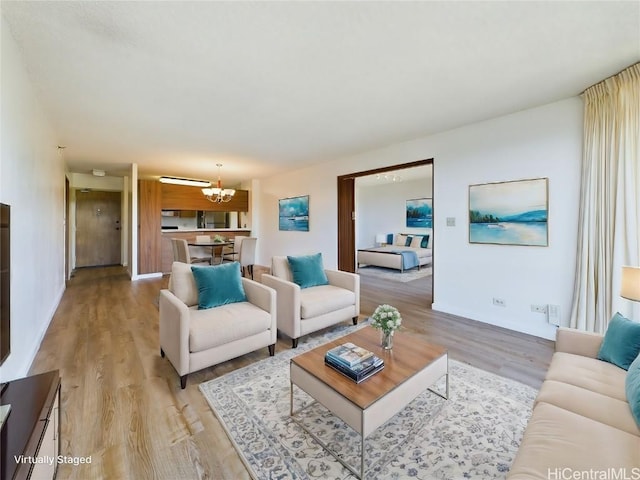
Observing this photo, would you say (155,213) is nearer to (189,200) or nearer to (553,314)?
(189,200)

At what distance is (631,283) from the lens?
1.82 meters

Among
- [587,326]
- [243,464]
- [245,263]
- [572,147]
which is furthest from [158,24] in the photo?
[245,263]

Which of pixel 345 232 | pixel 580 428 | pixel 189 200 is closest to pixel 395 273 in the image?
pixel 345 232

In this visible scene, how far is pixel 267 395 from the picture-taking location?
204 centimetres

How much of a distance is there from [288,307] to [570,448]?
7.07 feet

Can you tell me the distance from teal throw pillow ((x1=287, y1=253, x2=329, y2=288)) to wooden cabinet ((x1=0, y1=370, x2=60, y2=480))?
7.23 ft

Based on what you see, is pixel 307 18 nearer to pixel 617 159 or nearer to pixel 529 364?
pixel 617 159

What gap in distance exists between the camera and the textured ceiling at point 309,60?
5.51 ft

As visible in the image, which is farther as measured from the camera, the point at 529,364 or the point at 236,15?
the point at 529,364

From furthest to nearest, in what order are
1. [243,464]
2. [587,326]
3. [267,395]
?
[587,326] → [267,395] → [243,464]

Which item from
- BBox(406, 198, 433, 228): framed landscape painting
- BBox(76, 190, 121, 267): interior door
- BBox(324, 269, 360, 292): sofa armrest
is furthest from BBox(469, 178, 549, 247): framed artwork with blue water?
BBox(76, 190, 121, 267): interior door

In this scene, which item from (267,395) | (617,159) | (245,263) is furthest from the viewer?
(245,263)

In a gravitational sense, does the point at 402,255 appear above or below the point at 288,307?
above

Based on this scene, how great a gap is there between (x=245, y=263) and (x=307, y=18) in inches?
195
